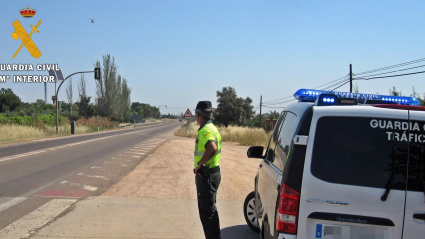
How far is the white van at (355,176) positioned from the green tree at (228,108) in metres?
44.5

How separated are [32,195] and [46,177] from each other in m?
2.30

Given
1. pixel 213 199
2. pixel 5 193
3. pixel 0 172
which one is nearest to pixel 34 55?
pixel 0 172

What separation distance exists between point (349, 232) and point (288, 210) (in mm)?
450

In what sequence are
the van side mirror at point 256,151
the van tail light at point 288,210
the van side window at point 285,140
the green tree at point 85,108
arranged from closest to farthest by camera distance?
the van tail light at point 288,210
the van side window at point 285,140
the van side mirror at point 256,151
the green tree at point 85,108

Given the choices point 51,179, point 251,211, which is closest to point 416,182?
point 251,211

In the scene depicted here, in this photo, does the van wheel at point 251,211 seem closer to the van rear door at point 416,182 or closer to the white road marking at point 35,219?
the van rear door at point 416,182

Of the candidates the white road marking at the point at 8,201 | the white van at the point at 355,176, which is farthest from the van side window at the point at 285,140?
the white road marking at the point at 8,201

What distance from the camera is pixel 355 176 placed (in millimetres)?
2627

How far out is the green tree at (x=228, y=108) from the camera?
4747 centimetres

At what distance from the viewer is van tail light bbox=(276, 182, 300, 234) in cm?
266

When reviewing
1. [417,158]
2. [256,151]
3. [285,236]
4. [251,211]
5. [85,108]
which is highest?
[85,108]

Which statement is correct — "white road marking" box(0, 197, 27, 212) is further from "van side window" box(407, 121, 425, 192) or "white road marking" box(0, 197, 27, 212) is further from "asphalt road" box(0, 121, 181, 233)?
"van side window" box(407, 121, 425, 192)

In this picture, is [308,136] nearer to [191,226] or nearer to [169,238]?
[169,238]

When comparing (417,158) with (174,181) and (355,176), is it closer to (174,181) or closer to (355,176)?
(355,176)
